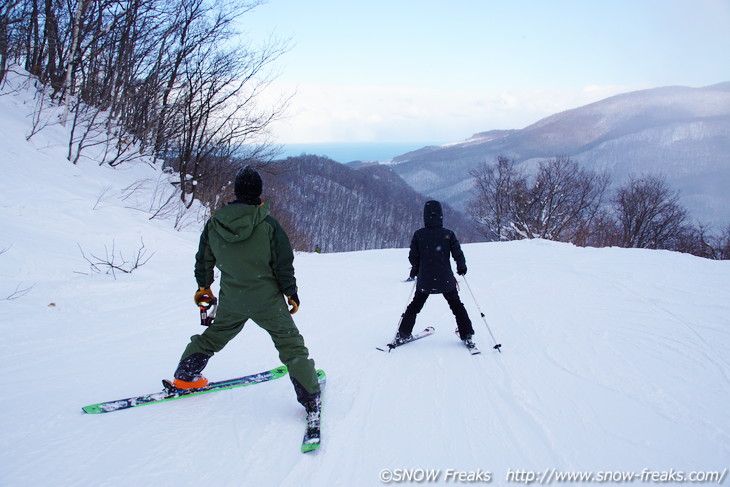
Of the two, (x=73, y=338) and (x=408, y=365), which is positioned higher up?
(x=73, y=338)

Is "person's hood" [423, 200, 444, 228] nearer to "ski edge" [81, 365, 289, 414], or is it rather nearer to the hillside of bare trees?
"ski edge" [81, 365, 289, 414]

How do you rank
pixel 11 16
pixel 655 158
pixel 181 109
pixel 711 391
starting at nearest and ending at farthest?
pixel 711 391, pixel 11 16, pixel 181 109, pixel 655 158

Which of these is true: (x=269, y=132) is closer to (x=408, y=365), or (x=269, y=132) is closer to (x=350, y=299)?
(x=350, y=299)

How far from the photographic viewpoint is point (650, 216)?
37031mm

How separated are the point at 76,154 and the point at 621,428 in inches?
497

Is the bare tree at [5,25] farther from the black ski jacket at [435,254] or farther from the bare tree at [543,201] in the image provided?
the bare tree at [543,201]

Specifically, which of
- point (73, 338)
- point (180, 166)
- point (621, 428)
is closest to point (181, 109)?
point (180, 166)

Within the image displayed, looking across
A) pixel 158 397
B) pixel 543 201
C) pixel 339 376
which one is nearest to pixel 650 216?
pixel 543 201

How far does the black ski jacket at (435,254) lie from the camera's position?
4.63m

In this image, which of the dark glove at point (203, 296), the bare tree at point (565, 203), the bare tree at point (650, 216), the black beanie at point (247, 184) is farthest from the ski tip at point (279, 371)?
the bare tree at point (650, 216)

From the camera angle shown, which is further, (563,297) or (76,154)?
(76,154)

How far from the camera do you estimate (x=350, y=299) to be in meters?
7.50

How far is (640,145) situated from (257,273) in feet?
540

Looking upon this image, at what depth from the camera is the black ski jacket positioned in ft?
15.2
